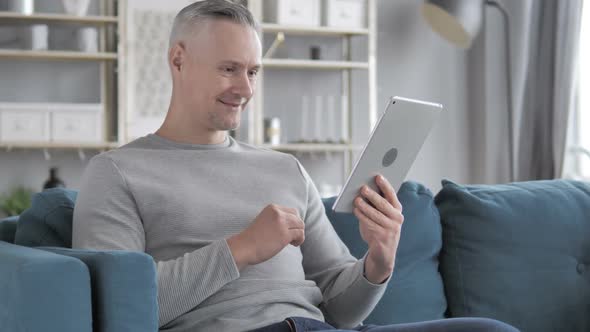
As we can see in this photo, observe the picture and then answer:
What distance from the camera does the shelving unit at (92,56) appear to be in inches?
160

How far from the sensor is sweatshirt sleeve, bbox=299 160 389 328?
170 cm

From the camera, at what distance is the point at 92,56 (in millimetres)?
4129

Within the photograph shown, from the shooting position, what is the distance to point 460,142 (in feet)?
16.3

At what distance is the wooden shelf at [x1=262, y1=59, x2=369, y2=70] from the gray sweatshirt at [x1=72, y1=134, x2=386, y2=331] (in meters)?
2.56

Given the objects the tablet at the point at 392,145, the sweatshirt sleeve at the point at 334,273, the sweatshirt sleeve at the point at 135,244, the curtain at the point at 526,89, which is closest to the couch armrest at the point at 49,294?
the sweatshirt sleeve at the point at 135,244

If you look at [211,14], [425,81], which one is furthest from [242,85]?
[425,81]

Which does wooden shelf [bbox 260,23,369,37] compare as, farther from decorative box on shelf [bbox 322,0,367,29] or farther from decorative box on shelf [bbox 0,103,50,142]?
decorative box on shelf [bbox 0,103,50,142]

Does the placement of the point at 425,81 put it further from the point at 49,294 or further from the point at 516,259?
the point at 49,294

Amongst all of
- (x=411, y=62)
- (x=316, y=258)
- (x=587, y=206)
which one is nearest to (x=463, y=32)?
(x=411, y=62)

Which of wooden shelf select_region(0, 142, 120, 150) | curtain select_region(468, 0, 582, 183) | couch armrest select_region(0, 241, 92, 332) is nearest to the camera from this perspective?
couch armrest select_region(0, 241, 92, 332)

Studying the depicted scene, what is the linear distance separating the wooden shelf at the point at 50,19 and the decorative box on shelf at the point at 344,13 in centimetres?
113

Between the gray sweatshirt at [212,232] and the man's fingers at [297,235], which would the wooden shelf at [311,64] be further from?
the man's fingers at [297,235]

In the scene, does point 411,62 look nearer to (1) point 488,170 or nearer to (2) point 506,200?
(1) point 488,170

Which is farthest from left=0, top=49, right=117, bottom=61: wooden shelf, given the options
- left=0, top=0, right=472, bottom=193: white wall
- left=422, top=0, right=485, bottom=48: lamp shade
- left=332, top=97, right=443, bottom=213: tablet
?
left=332, top=97, right=443, bottom=213: tablet
